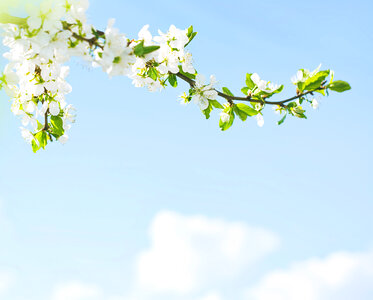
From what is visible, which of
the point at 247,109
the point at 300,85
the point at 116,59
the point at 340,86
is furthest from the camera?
the point at 247,109

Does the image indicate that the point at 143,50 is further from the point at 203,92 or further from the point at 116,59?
the point at 203,92

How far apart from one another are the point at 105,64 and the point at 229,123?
1399mm

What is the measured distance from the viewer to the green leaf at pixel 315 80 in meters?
2.96

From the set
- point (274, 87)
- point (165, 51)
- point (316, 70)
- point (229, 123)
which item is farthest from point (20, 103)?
point (316, 70)

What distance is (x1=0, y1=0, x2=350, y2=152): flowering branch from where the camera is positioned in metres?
2.59

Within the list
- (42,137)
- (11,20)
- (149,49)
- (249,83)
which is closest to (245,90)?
(249,83)

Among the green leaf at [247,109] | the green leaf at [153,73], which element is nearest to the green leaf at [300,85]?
the green leaf at [247,109]

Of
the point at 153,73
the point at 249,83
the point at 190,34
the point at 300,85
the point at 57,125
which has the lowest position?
the point at 300,85

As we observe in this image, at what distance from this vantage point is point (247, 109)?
3.52m

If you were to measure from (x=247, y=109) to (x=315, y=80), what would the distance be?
663mm

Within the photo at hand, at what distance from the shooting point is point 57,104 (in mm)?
3395

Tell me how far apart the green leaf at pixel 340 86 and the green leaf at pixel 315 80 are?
7cm

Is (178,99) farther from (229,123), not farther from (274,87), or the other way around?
(274,87)

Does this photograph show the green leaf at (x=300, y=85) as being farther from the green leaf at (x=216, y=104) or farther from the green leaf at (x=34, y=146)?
the green leaf at (x=34, y=146)
